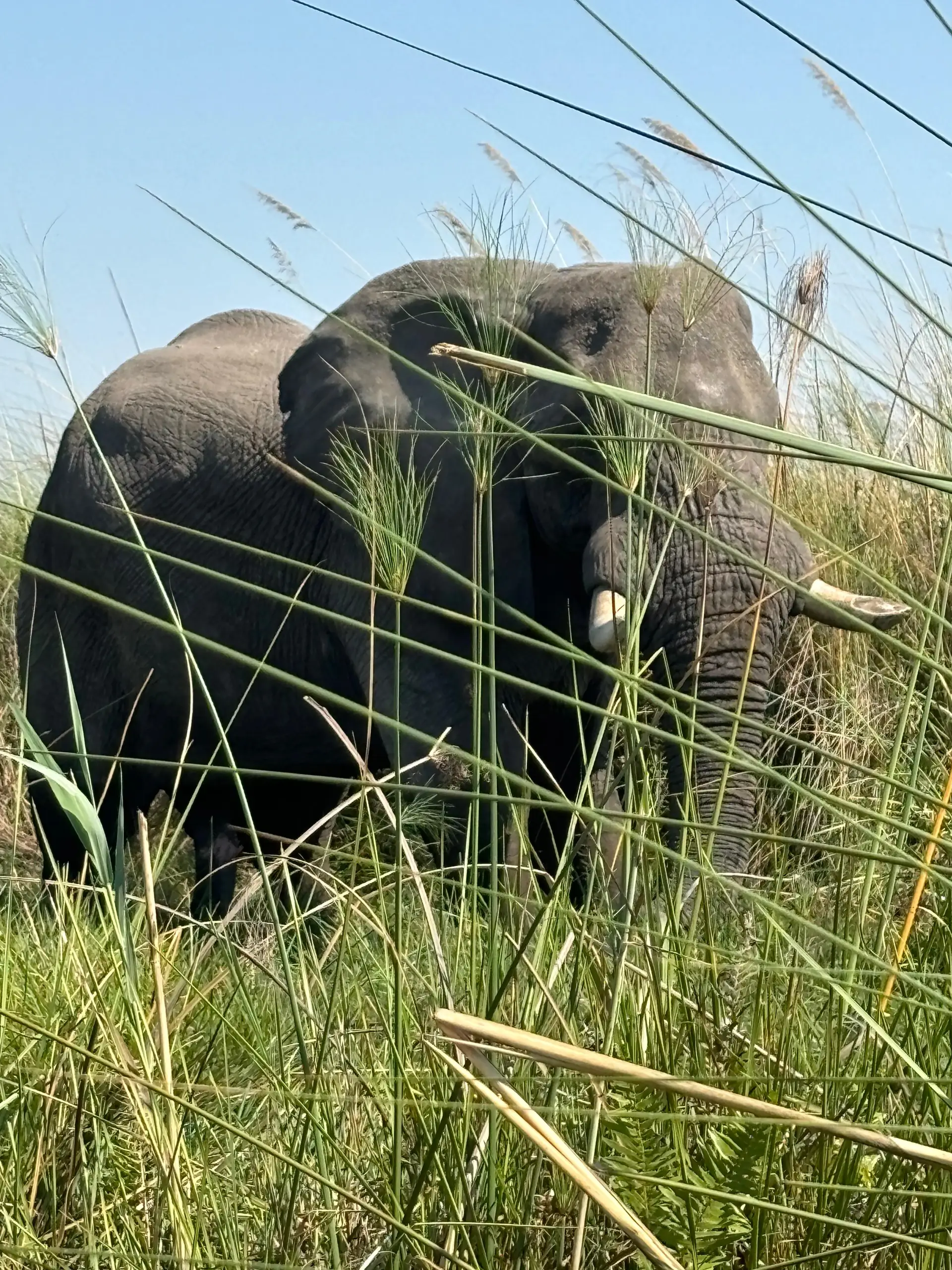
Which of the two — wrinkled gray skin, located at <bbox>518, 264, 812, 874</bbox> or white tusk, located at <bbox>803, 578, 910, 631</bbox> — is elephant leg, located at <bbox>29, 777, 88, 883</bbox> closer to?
wrinkled gray skin, located at <bbox>518, 264, 812, 874</bbox>

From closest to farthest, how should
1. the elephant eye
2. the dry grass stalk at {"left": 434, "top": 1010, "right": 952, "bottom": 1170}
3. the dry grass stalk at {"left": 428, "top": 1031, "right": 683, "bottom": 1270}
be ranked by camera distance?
the dry grass stalk at {"left": 434, "top": 1010, "right": 952, "bottom": 1170} → the dry grass stalk at {"left": 428, "top": 1031, "right": 683, "bottom": 1270} → the elephant eye

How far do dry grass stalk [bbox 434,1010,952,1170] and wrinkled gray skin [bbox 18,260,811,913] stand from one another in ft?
9.11

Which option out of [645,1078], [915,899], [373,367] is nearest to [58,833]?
[373,367]

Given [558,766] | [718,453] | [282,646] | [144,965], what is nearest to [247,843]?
[282,646]

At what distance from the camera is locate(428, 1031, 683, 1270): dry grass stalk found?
86 cm

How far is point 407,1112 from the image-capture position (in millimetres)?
1498

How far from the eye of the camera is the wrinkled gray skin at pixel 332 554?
4.38 meters

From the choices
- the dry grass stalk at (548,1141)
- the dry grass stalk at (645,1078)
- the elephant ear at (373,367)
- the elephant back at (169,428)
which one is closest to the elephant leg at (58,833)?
the elephant back at (169,428)

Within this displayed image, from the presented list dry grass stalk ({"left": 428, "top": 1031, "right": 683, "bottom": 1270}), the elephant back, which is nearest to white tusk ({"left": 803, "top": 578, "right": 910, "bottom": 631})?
the elephant back

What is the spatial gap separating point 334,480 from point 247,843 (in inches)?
82.2

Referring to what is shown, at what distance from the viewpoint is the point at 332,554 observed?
530cm

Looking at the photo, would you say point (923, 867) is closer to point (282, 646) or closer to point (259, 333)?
point (282, 646)

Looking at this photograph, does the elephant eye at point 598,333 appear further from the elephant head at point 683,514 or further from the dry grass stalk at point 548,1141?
the dry grass stalk at point 548,1141

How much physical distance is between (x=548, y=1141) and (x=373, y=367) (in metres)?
4.19
